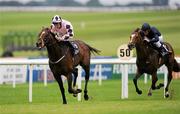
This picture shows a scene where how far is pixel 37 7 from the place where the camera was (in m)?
49.5

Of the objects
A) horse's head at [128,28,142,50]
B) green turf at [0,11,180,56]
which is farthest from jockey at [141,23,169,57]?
green turf at [0,11,180,56]

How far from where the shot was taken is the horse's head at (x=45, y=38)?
13789 millimetres

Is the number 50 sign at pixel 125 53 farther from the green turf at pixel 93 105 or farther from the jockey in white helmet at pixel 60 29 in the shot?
the jockey in white helmet at pixel 60 29

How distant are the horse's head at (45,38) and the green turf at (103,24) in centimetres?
1254

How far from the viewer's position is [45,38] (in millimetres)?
13969

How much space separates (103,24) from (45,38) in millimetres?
34588

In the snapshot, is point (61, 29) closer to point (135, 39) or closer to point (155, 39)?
point (135, 39)

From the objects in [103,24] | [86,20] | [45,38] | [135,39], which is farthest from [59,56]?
[86,20]

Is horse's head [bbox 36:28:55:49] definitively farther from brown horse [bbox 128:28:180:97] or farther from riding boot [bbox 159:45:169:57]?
riding boot [bbox 159:45:169:57]

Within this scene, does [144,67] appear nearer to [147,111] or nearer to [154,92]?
[154,92]

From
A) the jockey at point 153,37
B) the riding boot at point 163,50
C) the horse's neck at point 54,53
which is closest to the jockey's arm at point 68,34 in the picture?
the horse's neck at point 54,53

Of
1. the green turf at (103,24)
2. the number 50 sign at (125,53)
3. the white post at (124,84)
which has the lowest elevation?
the green turf at (103,24)

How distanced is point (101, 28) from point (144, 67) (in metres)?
32.4

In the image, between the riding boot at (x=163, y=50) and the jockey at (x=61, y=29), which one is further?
the riding boot at (x=163, y=50)
